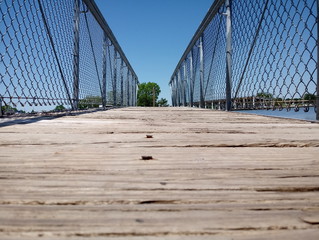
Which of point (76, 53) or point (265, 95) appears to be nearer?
point (265, 95)

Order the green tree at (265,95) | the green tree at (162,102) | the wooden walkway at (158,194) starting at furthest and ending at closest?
the green tree at (162,102)
the green tree at (265,95)
the wooden walkway at (158,194)

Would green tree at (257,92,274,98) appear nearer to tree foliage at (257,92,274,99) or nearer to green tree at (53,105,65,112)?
tree foliage at (257,92,274,99)

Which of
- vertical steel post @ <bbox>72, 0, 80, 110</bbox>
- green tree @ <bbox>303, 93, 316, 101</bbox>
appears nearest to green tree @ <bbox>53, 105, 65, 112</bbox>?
vertical steel post @ <bbox>72, 0, 80, 110</bbox>

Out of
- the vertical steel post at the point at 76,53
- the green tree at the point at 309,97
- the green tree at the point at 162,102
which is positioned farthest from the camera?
the green tree at the point at 162,102

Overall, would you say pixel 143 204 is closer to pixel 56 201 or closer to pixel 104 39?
pixel 56 201

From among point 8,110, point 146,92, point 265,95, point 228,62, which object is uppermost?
point 146,92

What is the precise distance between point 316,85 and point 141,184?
212cm

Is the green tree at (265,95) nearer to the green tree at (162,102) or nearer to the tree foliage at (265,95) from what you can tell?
the tree foliage at (265,95)

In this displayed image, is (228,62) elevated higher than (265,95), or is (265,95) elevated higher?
(228,62)

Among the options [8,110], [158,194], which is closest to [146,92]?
[8,110]

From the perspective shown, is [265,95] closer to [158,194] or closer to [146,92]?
[158,194]

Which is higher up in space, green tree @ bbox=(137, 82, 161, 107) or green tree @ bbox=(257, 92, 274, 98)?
green tree @ bbox=(137, 82, 161, 107)

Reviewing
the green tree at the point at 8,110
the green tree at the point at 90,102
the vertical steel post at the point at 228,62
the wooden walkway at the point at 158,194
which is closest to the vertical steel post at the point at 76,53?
the green tree at the point at 90,102

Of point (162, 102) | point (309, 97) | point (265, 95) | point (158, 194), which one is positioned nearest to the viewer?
point (158, 194)
